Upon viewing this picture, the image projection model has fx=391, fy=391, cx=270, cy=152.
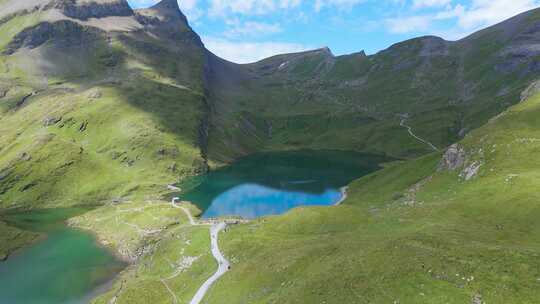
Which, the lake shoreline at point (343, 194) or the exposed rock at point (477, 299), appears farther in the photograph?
the lake shoreline at point (343, 194)

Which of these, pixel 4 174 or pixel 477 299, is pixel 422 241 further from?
pixel 4 174

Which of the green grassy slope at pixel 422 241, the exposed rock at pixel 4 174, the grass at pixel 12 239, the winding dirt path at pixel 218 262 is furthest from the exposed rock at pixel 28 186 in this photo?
the green grassy slope at pixel 422 241

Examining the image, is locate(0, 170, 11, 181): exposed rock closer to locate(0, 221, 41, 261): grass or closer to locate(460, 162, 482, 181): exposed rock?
locate(0, 221, 41, 261): grass

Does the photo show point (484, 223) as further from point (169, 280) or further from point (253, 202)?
point (253, 202)

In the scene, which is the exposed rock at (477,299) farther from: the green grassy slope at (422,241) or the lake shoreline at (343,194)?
the lake shoreline at (343,194)

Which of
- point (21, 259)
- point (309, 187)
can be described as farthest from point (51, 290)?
point (309, 187)

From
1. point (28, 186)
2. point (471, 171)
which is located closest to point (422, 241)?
point (471, 171)
